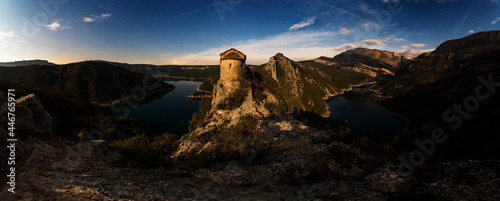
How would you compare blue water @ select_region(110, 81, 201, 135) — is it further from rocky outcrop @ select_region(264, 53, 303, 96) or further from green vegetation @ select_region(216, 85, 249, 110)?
rocky outcrop @ select_region(264, 53, 303, 96)

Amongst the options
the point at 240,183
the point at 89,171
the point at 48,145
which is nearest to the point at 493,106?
the point at 240,183

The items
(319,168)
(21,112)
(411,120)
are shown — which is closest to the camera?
(21,112)

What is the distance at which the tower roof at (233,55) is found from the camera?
4112cm

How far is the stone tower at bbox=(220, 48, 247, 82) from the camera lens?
41.3 meters

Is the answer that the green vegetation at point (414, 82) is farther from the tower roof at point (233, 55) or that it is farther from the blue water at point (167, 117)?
the blue water at point (167, 117)

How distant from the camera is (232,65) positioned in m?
41.8

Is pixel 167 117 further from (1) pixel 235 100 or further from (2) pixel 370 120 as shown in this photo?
(2) pixel 370 120

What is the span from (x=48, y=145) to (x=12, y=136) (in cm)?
185

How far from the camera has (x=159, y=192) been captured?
8820 mm

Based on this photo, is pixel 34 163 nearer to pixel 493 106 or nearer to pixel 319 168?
pixel 319 168

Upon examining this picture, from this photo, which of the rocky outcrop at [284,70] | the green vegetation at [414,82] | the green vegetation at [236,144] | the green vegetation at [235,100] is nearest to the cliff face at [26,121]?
the green vegetation at [236,144]

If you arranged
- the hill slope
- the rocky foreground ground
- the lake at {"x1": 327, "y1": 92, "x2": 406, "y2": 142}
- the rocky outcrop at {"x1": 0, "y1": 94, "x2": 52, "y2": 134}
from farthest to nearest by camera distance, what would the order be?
the hill slope → the lake at {"x1": 327, "y1": 92, "x2": 406, "y2": 142} → the rocky outcrop at {"x1": 0, "y1": 94, "x2": 52, "y2": 134} → the rocky foreground ground

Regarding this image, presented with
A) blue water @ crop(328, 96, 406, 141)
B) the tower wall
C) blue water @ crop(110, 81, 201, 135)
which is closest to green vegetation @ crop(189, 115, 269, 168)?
the tower wall

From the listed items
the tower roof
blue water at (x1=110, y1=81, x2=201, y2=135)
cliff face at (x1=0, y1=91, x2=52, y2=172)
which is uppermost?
the tower roof
